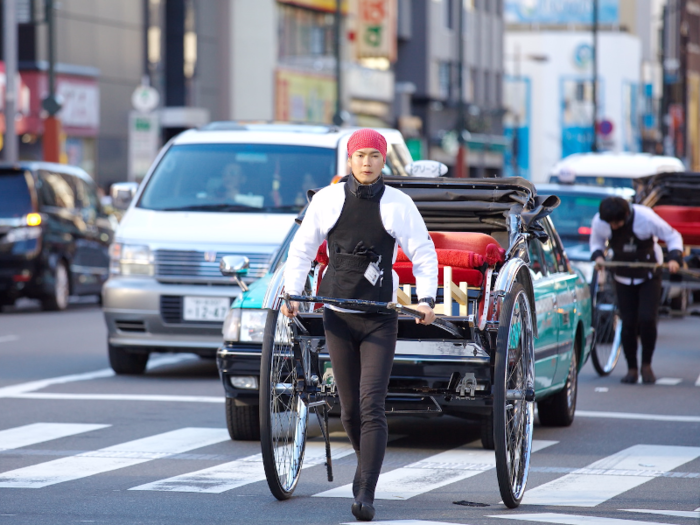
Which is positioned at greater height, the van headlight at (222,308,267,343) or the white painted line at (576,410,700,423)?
the van headlight at (222,308,267,343)

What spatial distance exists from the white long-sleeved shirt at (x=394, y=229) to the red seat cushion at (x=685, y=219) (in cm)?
1228

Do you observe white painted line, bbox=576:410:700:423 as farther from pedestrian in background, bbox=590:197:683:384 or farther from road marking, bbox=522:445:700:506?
pedestrian in background, bbox=590:197:683:384

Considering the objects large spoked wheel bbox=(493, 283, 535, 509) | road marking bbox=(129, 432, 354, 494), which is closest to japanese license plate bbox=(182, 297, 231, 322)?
road marking bbox=(129, 432, 354, 494)

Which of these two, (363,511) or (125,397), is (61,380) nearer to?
(125,397)

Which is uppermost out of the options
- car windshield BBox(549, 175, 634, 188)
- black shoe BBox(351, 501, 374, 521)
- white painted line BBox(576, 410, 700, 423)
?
car windshield BBox(549, 175, 634, 188)

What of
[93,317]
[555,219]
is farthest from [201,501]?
[93,317]

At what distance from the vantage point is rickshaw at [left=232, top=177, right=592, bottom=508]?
732 cm

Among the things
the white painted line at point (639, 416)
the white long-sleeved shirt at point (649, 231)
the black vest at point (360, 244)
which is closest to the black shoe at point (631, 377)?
the white long-sleeved shirt at point (649, 231)

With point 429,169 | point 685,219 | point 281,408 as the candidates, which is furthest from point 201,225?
point 685,219

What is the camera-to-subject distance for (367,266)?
7.13 metres

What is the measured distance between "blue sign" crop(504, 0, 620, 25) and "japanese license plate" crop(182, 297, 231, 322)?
8695cm

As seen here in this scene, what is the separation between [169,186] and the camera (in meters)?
13.7

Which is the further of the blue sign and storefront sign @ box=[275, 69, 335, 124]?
the blue sign

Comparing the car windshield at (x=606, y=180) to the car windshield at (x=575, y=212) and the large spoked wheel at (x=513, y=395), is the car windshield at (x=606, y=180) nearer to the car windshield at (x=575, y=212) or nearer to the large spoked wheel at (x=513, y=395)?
the car windshield at (x=575, y=212)
